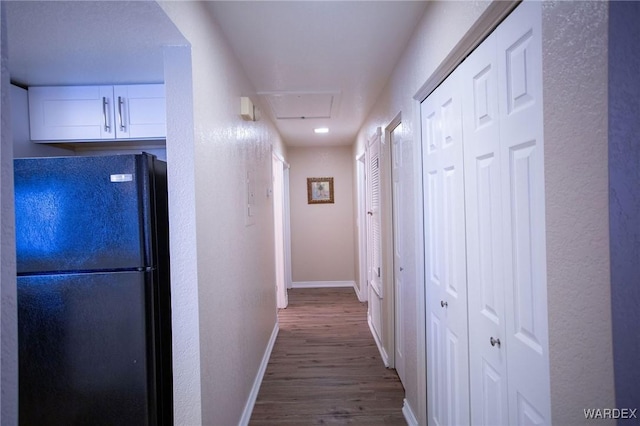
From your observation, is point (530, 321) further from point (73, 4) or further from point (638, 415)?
point (73, 4)

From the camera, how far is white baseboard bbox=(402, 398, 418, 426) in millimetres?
2033

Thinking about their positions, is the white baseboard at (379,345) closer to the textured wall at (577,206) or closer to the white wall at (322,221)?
the white wall at (322,221)

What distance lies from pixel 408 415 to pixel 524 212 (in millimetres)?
1753

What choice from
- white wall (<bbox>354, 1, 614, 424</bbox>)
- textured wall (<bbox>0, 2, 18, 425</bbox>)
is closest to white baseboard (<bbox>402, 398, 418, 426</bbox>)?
white wall (<bbox>354, 1, 614, 424</bbox>)

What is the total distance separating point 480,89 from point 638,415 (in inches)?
39.7

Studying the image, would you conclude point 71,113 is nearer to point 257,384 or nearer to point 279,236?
point 257,384

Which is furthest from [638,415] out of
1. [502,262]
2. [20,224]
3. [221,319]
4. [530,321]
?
[20,224]

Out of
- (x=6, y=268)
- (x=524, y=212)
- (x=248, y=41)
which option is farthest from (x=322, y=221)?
(x=6, y=268)

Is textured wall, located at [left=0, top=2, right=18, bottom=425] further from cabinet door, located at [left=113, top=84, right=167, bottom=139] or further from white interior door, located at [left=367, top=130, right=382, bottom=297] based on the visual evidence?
white interior door, located at [left=367, top=130, right=382, bottom=297]

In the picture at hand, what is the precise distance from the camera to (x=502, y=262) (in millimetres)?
1081

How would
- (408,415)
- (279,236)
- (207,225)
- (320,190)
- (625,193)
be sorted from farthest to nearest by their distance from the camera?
1. (320,190)
2. (279,236)
3. (408,415)
4. (207,225)
5. (625,193)

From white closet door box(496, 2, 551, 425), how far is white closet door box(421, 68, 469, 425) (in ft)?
1.09

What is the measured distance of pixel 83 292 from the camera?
4.20 feet

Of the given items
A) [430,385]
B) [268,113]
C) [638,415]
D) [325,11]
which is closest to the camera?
[638,415]
